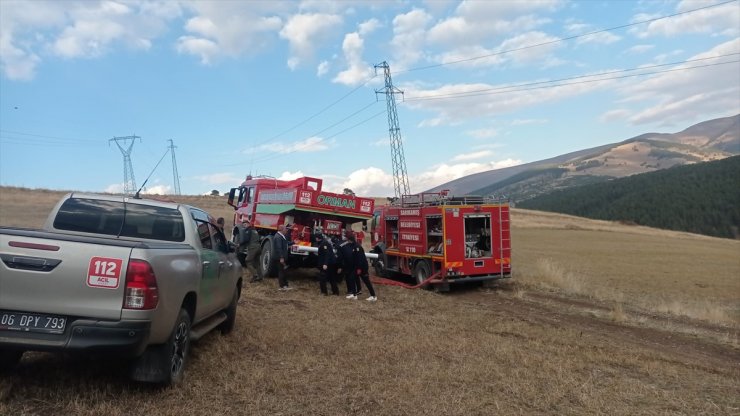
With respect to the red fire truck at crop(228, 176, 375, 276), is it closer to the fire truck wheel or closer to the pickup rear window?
the fire truck wheel

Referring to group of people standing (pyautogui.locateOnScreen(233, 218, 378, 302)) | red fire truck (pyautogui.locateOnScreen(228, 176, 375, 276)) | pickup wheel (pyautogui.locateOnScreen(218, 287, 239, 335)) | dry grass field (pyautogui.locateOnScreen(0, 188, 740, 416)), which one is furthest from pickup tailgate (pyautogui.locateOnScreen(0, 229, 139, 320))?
red fire truck (pyautogui.locateOnScreen(228, 176, 375, 276))

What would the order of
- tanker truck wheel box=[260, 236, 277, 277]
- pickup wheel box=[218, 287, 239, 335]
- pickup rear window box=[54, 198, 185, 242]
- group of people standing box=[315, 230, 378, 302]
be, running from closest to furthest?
pickup rear window box=[54, 198, 185, 242] < pickup wheel box=[218, 287, 239, 335] < group of people standing box=[315, 230, 378, 302] < tanker truck wheel box=[260, 236, 277, 277]

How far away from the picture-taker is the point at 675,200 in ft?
425

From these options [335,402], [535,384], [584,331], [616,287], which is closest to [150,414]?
[335,402]

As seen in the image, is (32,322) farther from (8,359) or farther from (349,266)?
(349,266)

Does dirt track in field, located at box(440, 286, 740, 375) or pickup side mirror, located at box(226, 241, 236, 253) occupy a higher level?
pickup side mirror, located at box(226, 241, 236, 253)

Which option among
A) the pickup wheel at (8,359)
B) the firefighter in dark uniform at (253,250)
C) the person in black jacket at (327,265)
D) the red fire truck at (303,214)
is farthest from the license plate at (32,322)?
the firefighter in dark uniform at (253,250)

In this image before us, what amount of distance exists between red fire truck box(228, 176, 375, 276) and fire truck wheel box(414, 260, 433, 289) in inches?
83.7

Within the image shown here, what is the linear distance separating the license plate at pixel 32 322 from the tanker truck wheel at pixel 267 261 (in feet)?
33.7

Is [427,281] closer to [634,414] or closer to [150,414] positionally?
[634,414]

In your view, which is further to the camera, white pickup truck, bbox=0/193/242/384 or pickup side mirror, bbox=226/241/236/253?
pickup side mirror, bbox=226/241/236/253

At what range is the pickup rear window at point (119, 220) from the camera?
6.21 meters

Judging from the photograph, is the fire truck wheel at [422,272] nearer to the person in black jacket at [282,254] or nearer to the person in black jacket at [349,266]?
the person in black jacket at [349,266]

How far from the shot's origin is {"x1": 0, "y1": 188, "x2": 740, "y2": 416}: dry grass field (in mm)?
5055
